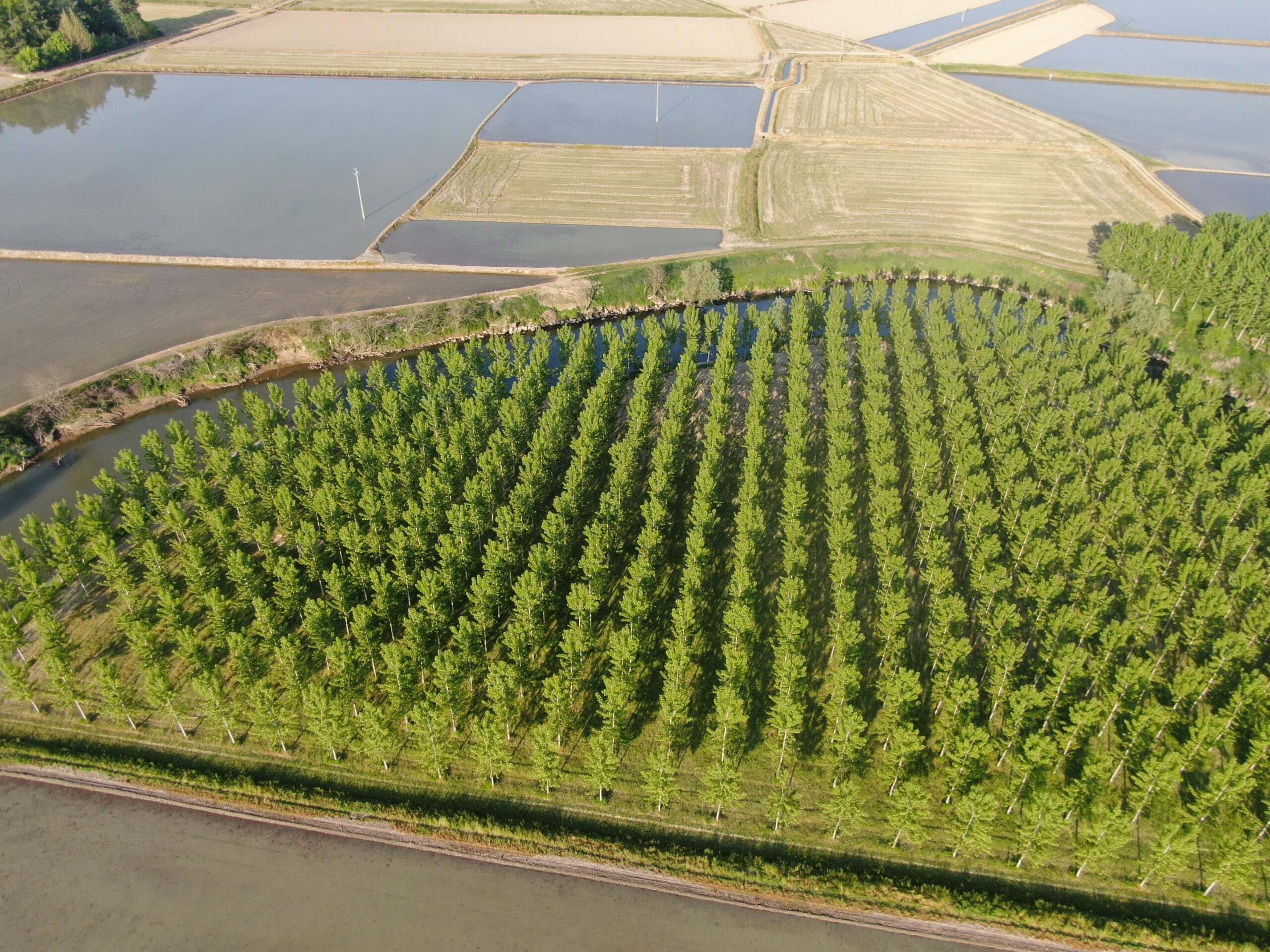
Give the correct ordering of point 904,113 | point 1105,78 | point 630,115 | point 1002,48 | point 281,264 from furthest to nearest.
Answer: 1. point 1002,48
2. point 1105,78
3. point 630,115
4. point 904,113
5. point 281,264

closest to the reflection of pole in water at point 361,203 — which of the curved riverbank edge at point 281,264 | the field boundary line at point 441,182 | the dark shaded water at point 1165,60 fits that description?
the field boundary line at point 441,182

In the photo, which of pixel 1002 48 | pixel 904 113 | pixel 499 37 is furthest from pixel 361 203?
pixel 1002 48

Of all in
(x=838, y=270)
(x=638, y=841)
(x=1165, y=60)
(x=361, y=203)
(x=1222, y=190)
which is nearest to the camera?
(x=638, y=841)

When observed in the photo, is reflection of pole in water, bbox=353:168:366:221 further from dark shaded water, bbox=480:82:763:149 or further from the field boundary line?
dark shaded water, bbox=480:82:763:149

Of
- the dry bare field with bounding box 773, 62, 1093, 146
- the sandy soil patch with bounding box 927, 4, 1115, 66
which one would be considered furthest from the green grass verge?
the sandy soil patch with bounding box 927, 4, 1115, 66

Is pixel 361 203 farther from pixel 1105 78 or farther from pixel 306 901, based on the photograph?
pixel 1105 78

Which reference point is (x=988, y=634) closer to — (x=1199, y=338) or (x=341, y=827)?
(x=341, y=827)
